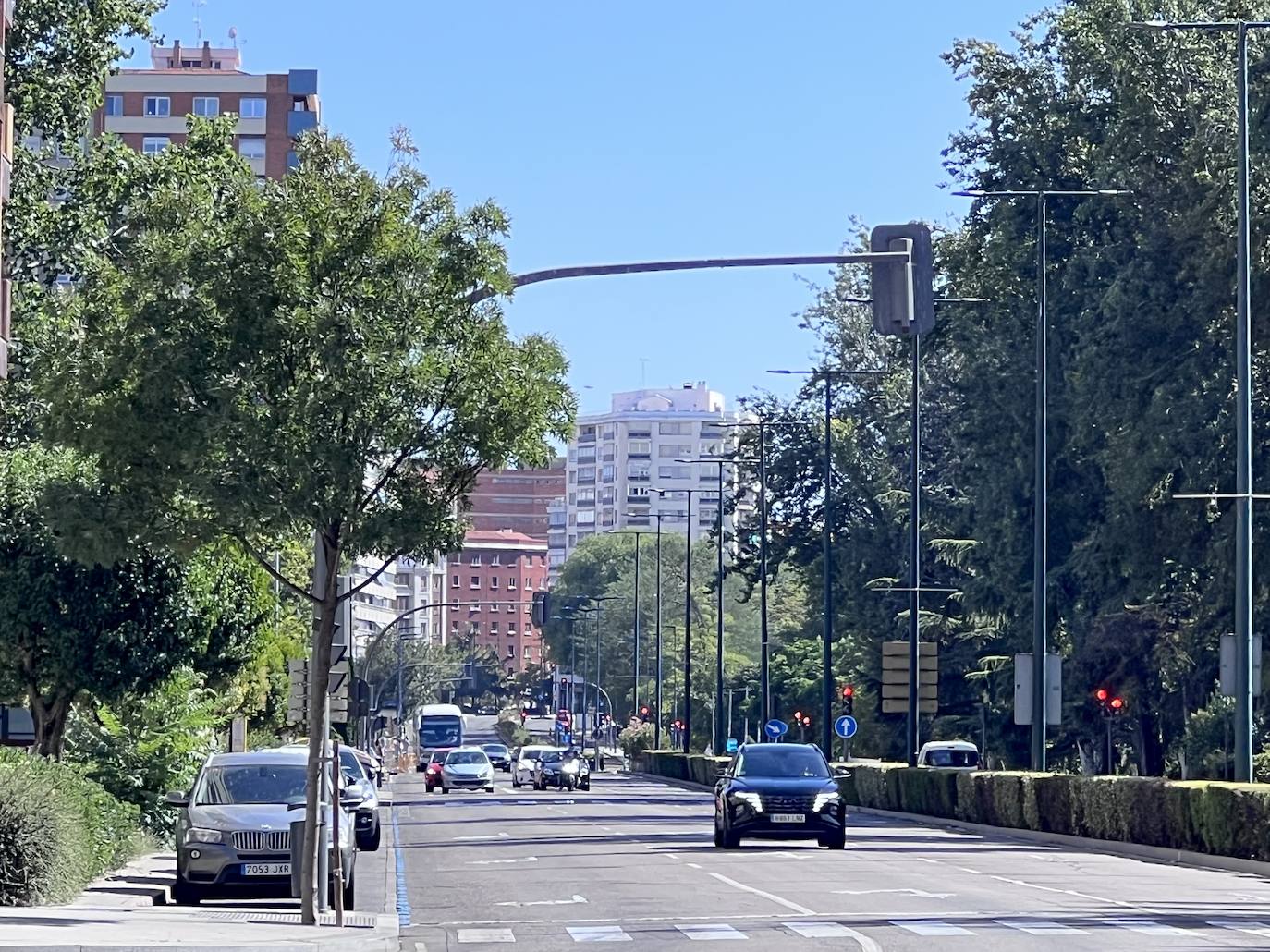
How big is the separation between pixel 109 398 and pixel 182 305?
101cm

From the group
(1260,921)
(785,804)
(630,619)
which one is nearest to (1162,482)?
(785,804)

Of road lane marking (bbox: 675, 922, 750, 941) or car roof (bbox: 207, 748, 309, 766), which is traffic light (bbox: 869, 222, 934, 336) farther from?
car roof (bbox: 207, 748, 309, 766)

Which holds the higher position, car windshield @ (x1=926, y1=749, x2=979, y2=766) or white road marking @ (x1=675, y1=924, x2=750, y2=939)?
white road marking @ (x1=675, y1=924, x2=750, y2=939)

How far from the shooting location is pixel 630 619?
180750 millimetres

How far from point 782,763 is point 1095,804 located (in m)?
5.93

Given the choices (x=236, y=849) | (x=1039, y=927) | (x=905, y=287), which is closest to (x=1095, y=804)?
(x=236, y=849)

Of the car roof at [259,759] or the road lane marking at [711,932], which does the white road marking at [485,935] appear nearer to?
the road lane marking at [711,932]

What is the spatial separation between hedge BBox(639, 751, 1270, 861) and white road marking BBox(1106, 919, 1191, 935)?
34.3 feet

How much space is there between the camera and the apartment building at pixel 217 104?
126 m

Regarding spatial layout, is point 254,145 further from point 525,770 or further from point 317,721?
point 317,721

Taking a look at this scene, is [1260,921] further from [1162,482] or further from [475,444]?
[1162,482]

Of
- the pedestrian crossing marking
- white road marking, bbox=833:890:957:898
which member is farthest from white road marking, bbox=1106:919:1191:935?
white road marking, bbox=833:890:957:898

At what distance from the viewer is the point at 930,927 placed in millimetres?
19469

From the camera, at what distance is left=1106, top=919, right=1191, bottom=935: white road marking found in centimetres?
1895
